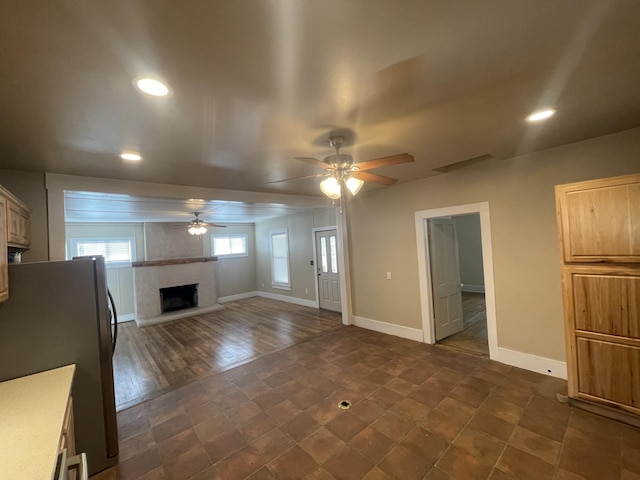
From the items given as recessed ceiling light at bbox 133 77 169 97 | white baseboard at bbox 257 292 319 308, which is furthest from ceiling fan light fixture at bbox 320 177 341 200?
white baseboard at bbox 257 292 319 308

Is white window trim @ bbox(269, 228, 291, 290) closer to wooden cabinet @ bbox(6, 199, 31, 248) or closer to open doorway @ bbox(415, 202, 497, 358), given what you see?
open doorway @ bbox(415, 202, 497, 358)

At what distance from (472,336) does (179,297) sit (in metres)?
7.40

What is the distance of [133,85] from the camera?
1.49m

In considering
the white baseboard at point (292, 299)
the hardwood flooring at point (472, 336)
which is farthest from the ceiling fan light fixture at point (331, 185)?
the white baseboard at point (292, 299)

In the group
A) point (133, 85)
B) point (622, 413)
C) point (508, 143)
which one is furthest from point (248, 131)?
point (622, 413)

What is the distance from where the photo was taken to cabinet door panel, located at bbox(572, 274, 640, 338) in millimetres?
2271

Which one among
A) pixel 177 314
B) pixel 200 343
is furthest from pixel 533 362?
pixel 177 314

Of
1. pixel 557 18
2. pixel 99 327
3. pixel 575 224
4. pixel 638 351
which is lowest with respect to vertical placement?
pixel 638 351

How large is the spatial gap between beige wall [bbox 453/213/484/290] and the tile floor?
5.16 m

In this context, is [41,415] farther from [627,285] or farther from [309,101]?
[627,285]

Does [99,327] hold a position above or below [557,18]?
below

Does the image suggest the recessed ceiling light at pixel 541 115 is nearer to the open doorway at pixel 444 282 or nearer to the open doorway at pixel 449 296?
the open doorway at pixel 444 282

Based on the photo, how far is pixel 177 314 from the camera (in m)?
7.08

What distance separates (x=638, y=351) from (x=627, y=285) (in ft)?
1.83
